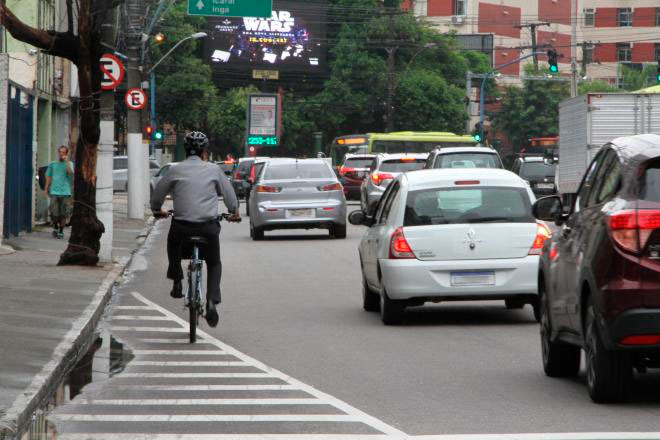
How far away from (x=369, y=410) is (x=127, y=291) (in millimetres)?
10034

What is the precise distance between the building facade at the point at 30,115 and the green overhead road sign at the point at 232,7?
3.57 metres

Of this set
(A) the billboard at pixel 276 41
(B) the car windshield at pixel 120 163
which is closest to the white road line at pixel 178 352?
(B) the car windshield at pixel 120 163

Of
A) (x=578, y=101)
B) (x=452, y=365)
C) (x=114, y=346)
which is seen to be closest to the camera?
(x=452, y=365)

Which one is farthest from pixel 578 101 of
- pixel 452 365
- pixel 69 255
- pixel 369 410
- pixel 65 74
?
pixel 369 410

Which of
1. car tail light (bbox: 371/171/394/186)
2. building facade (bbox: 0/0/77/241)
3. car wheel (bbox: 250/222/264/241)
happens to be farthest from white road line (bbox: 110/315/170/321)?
car tail light (bbox: 371/171/394/186)

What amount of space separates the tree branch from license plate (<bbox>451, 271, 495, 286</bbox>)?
7.92 m

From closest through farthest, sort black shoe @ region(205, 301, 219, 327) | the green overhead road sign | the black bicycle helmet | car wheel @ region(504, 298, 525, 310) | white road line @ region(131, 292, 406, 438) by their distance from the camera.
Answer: white road line @ region(131, 292, 406, 438)
black shoe @ region(205, 301, 219, 327)
the black bicycle helmet
car wheel @ region(504, 298, 525, 310)
the green overhead road sign

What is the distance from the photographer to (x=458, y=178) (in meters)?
15.2

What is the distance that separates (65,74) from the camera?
38688 millimetres

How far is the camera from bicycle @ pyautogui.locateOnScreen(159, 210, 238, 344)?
1338 cm

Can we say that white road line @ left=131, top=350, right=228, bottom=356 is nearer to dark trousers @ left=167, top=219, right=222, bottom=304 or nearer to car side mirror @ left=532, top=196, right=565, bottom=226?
dark trousers @ left=167, top=219, right=222, bottom=304

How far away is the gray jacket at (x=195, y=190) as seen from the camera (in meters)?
13.8

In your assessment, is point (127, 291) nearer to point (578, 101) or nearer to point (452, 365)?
point (452, 365)

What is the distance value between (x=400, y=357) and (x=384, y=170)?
26.5 metres
